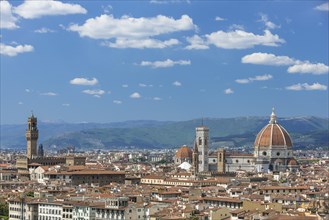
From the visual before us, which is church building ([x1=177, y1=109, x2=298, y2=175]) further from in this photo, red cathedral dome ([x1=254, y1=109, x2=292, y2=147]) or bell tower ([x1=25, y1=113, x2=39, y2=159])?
bell tower ([x1=25, y1=113, x2=39, y2=159])

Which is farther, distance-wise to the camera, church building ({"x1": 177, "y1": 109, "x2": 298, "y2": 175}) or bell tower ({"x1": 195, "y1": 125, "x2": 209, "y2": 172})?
bell tower ({"x1": 195, "y1": 125, "x2": 209, "y2": 172})

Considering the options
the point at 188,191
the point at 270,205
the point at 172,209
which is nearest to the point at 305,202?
the point at 270,205

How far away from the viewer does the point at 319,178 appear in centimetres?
10275

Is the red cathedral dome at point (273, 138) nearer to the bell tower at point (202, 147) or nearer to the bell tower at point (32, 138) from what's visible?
the bell tower at point (202, 147)

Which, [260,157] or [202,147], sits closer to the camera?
[260,157]

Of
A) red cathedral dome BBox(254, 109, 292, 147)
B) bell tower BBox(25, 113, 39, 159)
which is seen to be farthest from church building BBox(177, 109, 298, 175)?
bell tower BBox(25, 113, 39, 159)

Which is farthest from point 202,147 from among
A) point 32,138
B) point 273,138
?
point 32,138

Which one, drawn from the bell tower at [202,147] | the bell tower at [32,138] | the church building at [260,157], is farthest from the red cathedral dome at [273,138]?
the bell tower at [32,138]

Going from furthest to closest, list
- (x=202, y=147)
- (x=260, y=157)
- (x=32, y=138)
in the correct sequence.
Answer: (x=202, y=147) < (x=260, y=157) < (x=32, y=138)

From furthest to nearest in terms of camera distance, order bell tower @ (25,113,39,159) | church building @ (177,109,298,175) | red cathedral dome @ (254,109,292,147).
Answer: red cathedral dome @ (254,109,292,147) < church building @ (177,109,298,175) < bell tower @ (25,113,39,159)

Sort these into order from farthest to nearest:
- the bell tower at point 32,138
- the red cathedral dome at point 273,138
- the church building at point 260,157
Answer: the red cathedral dome at point 273,138 < the church building at point 260,157 < the bell tower at point 32,138

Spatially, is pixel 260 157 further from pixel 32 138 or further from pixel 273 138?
pixel 32 138

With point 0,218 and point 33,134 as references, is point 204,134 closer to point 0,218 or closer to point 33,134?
point 33,134

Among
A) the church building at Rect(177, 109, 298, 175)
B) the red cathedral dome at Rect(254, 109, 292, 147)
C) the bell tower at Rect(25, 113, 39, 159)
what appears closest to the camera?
the bell tower at Rect(25, 113, 39, 159)
